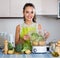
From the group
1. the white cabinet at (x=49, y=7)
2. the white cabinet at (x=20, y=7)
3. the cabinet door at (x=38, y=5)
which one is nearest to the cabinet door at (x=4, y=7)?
the white cabinet at (x=20, y=7)

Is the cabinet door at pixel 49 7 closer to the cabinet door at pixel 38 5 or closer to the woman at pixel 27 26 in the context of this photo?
the cabinet door at pixel 38 5

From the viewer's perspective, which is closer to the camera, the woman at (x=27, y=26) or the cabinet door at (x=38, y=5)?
the woman at (x=27, y=26)

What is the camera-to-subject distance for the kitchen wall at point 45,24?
2826mm

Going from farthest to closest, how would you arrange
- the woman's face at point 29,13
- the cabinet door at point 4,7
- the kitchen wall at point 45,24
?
the kitchen wall at point 45,24
the cabinet door at point 4,7
the woman's face at point 29,13

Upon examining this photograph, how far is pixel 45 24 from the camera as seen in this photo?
283 cm

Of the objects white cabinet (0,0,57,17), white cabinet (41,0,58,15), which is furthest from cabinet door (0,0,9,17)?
white cabinet (41,0,58,15)

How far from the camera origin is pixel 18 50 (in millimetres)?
1712

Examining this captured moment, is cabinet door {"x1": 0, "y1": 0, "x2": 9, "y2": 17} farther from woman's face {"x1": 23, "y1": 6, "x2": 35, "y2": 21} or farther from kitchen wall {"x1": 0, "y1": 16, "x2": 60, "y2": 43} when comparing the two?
woman's face {"x1": 23, "y1": 6, "x2": 35, "y2": 21}

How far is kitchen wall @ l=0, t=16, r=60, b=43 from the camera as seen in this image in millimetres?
2826

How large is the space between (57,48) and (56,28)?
1244 millimetres

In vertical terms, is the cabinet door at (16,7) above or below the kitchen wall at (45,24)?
above

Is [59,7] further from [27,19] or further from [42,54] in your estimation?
[42,54]

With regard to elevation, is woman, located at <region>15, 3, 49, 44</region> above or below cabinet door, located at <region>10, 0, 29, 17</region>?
below

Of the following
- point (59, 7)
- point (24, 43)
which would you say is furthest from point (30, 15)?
point (59, 7)
